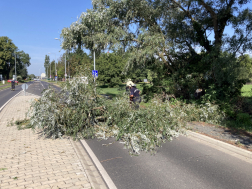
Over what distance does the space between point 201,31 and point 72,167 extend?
36.0ft

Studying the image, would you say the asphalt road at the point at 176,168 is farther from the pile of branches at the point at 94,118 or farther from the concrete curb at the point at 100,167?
the pile of branches at the point at 94,118

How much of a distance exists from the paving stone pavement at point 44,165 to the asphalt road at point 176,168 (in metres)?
0.53

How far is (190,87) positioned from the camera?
12.2 meters

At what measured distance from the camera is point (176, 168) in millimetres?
4691

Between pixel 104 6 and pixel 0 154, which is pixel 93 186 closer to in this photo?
pixel 0 154

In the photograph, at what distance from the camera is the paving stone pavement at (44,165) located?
12.7 ft

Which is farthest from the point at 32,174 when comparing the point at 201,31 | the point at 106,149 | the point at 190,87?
the point at 201,31

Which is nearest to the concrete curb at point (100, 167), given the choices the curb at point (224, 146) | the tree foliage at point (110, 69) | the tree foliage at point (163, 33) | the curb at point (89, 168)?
the curb at point (89, 168)

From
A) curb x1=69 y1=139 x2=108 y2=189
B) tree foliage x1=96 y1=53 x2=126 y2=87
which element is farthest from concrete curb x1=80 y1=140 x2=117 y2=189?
tree foliage x1=96 y1=53 x2=126 y2=87

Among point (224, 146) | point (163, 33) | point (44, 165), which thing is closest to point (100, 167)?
point (44, 165)

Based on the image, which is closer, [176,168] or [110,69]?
[176,168]

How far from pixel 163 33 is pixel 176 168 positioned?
36.4ft

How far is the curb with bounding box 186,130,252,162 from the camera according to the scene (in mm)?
5453

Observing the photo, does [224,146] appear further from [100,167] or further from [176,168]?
[100,167]
